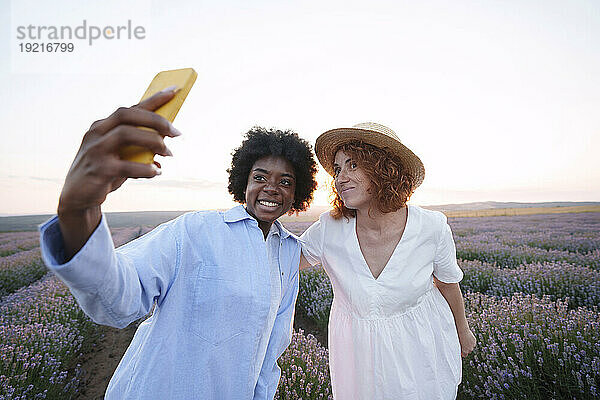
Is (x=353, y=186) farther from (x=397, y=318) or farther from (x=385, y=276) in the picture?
(x=397, y=318)

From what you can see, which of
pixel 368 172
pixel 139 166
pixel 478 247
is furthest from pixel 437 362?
pixel 478 247

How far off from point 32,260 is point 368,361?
35.2ft

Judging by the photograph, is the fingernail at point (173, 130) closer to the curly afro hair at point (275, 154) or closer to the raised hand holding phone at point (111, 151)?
the raised hand holding phone at point (111, 151)

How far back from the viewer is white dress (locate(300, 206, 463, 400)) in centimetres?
183

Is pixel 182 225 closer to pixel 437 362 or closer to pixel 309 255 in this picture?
pixel 309 255

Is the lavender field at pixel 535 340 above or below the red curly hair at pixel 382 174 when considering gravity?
below

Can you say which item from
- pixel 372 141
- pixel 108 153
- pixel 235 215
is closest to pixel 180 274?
pixel 235 215

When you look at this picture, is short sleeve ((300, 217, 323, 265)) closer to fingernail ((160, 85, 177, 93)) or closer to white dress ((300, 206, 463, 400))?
white dress ((300, 206, 463, 400))

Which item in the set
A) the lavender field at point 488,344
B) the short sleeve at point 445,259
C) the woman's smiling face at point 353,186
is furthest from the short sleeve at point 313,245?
the lavender field at point 488,344

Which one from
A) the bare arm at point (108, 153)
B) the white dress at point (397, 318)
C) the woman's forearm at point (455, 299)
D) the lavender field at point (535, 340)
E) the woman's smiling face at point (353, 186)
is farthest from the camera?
the lavender field at point (535, 340)

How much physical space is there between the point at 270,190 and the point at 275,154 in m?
0.31

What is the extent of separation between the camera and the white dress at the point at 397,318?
6.00 ft

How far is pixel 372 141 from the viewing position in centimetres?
204

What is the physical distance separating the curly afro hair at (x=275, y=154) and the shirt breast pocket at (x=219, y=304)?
3.00 feet
